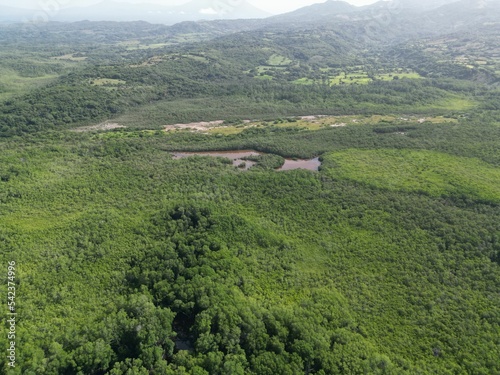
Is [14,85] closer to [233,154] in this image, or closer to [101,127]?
[101,127]

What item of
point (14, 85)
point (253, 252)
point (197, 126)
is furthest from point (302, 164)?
point (14, 85)

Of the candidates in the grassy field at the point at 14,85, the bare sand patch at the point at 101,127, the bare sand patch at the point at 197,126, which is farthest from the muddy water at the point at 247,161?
the grassy field at the point at 14,85

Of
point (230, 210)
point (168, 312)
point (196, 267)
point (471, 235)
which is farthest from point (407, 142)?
point (168, 312)

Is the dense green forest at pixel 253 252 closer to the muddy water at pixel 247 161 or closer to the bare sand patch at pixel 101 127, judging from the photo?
the muddy water at pixel 247 161

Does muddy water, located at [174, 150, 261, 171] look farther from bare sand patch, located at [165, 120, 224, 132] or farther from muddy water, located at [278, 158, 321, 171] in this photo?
bare sand patch, located at [165, 120, 224, 132]

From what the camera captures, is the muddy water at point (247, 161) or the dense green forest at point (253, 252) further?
the muddy water at point (247, 161)
